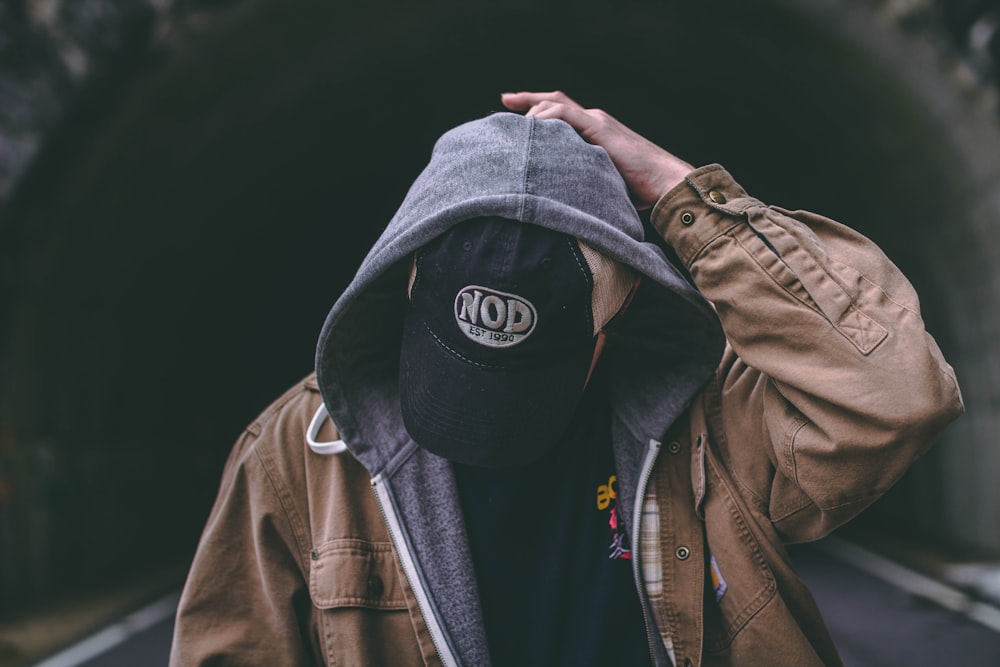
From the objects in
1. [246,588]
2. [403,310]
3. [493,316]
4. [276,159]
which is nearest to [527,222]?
[493,316]

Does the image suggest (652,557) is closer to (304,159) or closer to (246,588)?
(246,588)

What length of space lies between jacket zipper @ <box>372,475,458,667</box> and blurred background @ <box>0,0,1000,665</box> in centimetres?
493

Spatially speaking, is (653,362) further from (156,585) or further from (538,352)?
(156,585)

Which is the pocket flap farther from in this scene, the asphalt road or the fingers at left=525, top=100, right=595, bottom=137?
the asphalt road

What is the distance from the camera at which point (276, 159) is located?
26.7ft

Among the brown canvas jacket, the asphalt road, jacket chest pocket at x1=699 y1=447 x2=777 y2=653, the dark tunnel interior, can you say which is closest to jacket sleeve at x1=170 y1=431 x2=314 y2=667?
the brown canvas jacket

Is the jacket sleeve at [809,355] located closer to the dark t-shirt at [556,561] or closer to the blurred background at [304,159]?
the dark t-shirt at [556,561]

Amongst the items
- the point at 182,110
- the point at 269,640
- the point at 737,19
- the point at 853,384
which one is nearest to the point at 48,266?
the point at 182,110

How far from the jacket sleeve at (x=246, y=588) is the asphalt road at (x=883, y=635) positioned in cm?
414

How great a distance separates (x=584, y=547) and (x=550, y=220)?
29.1 inches

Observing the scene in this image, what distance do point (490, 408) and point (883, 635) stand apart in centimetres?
500

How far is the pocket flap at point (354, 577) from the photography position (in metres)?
2.01

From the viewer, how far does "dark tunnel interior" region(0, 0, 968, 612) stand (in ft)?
21.8

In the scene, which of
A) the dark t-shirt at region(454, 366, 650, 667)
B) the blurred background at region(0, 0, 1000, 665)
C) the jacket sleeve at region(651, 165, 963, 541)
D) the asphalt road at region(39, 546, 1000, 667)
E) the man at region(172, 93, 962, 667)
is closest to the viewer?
the jacket sleeve at region(651, 165, 963, 541)
